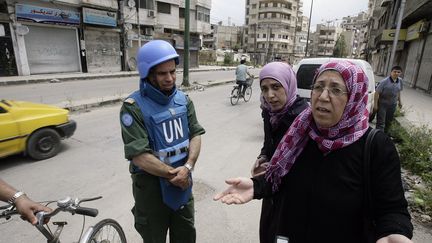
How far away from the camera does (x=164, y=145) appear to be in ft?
6.43

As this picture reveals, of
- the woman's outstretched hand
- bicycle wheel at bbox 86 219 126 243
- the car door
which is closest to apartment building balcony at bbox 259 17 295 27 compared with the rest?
the car door

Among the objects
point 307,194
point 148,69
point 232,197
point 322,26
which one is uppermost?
point 322,26

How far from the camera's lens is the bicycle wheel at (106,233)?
2.08 meters

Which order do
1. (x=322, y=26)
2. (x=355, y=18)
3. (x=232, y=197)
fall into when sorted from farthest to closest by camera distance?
(x=355, y=18) → (x=322, y=26) → (x=232, y=197)

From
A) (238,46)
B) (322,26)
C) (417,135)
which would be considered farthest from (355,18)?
(417,135)

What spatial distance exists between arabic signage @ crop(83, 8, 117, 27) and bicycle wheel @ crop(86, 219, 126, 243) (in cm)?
2144

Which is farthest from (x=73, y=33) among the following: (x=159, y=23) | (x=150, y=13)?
(x=159, y=23)

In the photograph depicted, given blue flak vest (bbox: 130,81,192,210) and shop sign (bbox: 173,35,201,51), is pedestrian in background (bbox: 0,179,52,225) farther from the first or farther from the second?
shop sign (bbox: 173,35,201,51)

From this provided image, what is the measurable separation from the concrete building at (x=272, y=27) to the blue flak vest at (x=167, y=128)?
206ft

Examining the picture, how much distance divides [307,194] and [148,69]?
1.26 m

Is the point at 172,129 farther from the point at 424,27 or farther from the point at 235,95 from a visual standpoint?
the point at 424,27

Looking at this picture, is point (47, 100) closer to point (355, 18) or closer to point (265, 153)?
point (265, 153)

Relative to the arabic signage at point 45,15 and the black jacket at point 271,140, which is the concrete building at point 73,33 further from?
the black jacket at point 271,140

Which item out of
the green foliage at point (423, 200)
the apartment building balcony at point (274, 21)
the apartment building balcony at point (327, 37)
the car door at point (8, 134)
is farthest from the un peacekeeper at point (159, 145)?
the apartment building balcony at point (327, 37)
